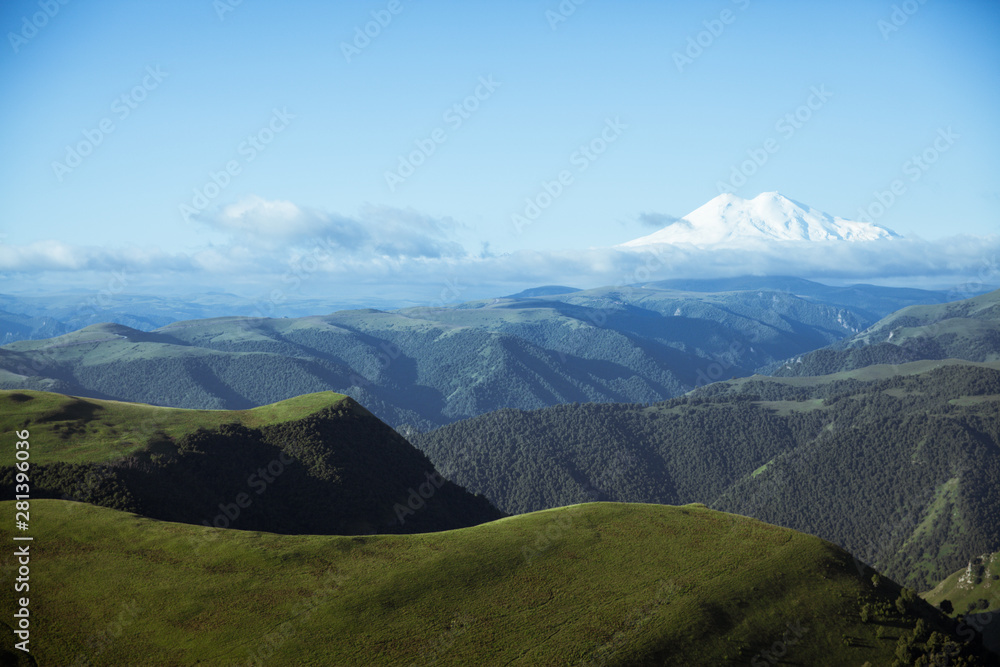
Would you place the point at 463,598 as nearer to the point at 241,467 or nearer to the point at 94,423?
the point at 241,467

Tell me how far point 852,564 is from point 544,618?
47211 millimetres

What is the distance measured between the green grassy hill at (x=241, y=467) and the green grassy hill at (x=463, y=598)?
1026 inches

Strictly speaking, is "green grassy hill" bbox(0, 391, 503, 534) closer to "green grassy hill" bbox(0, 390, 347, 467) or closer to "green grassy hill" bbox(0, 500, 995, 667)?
"green grassy hill" bbox(0, 390, 347, 467)

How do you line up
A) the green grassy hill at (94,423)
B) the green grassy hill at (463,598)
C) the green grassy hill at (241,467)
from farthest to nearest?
the green grassy hill at (94,423), the green grassy hill at (241,467), the green grassy hill at (463,598)

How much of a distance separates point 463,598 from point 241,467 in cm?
8685

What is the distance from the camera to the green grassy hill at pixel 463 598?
73.9 m

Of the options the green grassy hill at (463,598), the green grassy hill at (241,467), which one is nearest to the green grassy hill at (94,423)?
the green grassy hill at (241,467)

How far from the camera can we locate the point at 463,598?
8481cm

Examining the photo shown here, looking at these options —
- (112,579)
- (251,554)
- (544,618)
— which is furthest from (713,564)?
(112,579)

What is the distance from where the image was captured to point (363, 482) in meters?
162

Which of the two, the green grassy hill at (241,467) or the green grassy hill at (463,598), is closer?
the green grassy hill at (463,598)

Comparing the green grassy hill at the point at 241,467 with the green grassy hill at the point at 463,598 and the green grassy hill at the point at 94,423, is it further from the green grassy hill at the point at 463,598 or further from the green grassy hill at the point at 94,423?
the green grassy hill at the point at 463,598

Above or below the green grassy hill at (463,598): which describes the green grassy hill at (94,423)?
above

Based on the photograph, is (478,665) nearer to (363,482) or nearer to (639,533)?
(639,533)
